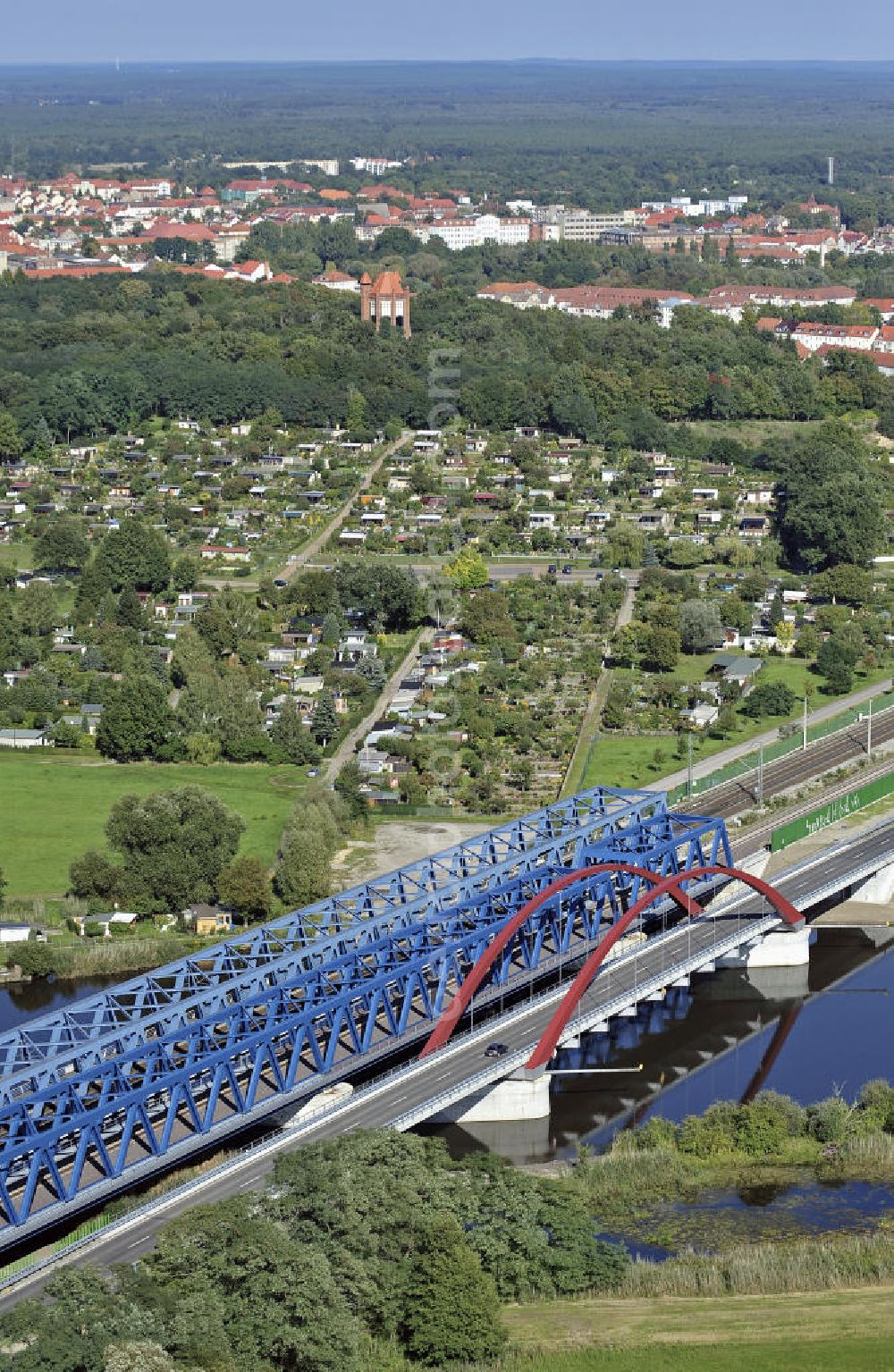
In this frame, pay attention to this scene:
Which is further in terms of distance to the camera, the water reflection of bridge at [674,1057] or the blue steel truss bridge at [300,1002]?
the water reflection of bridge at [674,1057]

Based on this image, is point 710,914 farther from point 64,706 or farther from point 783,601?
point 783,601

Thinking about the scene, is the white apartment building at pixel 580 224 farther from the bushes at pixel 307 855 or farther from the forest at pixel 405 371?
the bushes at pixel 307 855

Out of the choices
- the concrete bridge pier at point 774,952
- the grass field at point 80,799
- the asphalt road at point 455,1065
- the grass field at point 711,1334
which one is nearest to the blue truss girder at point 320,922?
the asphalt road at point 455,1065

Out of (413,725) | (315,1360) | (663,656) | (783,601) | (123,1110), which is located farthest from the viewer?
(783,601)

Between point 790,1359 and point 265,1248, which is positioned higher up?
point 265,1248

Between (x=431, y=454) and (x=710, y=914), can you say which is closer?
(x=710, y=914)

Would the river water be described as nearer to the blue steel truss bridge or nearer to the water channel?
the water channel

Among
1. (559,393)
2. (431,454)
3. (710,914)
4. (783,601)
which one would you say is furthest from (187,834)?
(559,393)
